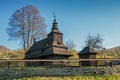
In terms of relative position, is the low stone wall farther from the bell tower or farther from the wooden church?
the bell tower

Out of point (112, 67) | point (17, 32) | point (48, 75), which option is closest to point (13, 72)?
point (48, 75)

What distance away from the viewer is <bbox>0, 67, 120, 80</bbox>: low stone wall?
1878cm

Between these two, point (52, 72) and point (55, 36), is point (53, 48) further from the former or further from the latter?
point (52, 72)

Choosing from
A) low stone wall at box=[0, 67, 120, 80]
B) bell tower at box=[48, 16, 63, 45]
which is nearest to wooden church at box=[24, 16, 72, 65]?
bell tower at box=[48, 16, 63, 45]

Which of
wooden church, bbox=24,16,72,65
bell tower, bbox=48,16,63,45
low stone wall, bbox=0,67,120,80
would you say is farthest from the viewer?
bell tower, bbox=48,16,63,45

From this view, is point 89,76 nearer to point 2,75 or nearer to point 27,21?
point 2,75

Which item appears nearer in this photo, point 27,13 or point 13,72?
point 13,72

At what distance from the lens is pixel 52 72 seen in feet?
62.6

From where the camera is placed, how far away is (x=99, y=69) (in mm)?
19859

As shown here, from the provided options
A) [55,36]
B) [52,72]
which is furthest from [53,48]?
[52,72]

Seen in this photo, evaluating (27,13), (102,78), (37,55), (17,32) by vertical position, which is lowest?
(102,78)

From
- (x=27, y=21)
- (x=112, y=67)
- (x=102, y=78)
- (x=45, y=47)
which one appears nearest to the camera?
(x=102, y=78)

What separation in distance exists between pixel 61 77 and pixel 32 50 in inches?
618

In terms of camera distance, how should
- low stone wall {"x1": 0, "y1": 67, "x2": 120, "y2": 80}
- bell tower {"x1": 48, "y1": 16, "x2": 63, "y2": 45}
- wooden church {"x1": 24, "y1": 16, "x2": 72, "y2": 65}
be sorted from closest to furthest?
1. low stone wall {"x1": 0, "y1": 67, "x2": 120, "y2": 80}
2. wooden church {"x1": 24, "y1": 16, "x2": 72, "y2": 65}
3. bell tower {"x1": 48, "y1": 16, "x2": 63, "y2": 45}
